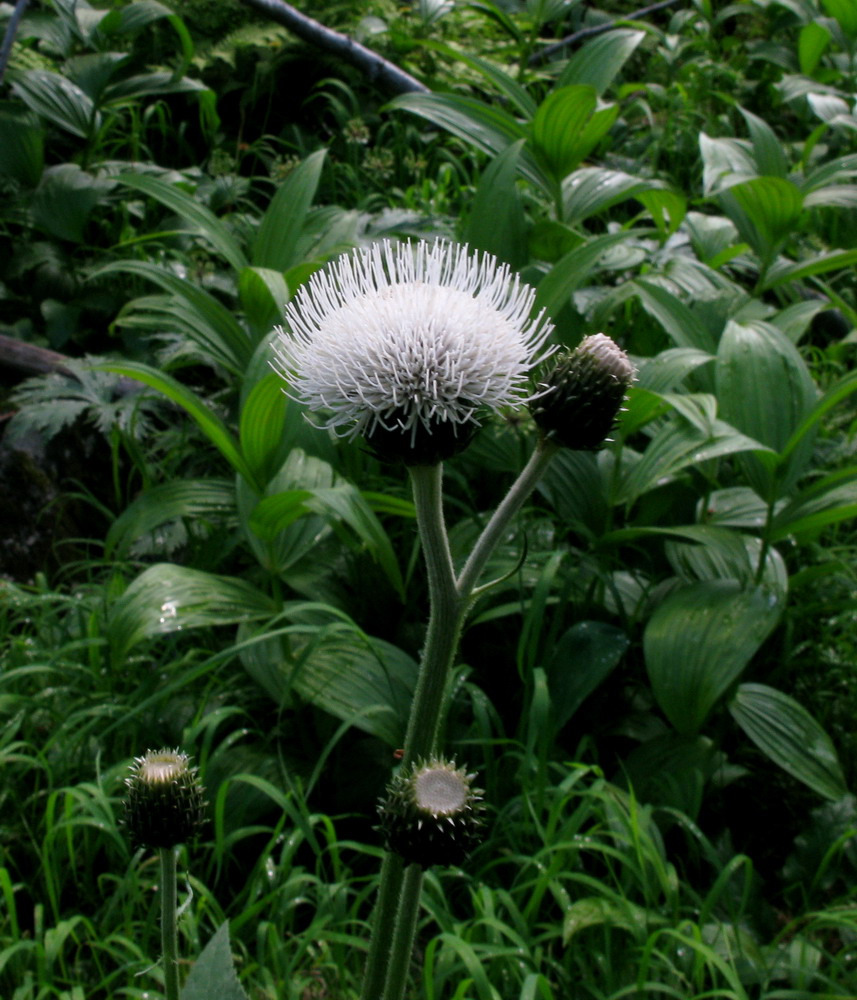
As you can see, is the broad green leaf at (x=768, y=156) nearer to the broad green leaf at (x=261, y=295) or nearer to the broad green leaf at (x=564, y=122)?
the broad green leaf at (x=564, y=122)

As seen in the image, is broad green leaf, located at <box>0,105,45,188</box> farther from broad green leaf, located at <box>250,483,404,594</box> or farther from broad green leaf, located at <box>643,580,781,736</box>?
broad green leaf, located at <box>643,580,781,736</box>

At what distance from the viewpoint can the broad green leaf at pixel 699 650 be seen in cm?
222

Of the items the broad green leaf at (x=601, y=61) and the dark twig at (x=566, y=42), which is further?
the dark twig at (x=566, y=42)

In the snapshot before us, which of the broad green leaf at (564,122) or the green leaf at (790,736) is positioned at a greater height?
the broad green leaf at (564,122)

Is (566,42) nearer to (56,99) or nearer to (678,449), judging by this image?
(56,99)

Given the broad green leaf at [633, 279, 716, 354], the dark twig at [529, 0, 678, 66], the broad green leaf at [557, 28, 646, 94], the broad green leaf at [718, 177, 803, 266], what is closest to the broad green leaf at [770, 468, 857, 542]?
the broad green leaf at [633, 279, 716, 354]

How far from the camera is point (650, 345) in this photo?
3.36 m

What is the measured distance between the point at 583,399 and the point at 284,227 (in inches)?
89.1

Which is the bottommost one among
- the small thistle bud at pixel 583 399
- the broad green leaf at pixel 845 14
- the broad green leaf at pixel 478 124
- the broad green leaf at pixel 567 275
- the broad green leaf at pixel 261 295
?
the broad green leaf at pixel 261 295

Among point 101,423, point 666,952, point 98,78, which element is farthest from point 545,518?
point 98,78

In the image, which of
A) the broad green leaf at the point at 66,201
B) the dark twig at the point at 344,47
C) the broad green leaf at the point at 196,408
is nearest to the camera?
the broad green leaf at the point at 196,408

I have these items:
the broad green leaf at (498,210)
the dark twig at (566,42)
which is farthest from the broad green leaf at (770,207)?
the dark twig at (566,42)

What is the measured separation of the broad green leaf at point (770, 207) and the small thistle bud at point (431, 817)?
9.01 ft

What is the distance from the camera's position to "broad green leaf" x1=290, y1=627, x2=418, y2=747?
220cm
